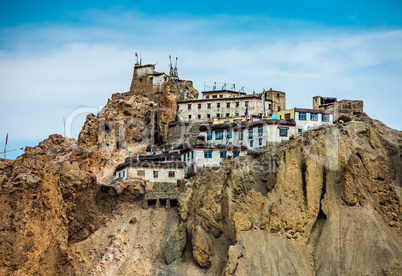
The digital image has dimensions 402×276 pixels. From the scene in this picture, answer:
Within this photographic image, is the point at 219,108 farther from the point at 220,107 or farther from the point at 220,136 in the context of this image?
the point at 220,136

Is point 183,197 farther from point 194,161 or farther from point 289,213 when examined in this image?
point 289,213

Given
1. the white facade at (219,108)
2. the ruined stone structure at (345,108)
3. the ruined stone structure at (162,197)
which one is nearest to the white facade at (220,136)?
the white facade at (219,108)

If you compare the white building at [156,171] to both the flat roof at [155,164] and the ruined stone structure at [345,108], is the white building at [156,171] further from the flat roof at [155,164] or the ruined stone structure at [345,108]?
the ruined stone structure at [345,108]

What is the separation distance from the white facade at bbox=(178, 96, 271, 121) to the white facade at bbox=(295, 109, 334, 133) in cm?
1521

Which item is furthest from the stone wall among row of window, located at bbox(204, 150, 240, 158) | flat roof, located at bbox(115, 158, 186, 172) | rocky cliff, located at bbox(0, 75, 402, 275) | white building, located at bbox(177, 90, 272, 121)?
flat roof, located at bbox(115, 158, 186, 172)

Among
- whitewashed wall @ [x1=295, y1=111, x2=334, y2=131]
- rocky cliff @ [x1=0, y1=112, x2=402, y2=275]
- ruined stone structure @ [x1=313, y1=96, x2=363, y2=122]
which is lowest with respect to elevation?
rocky cliff @ [x1=0, y1=112, x2=402, y2=275]

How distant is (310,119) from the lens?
4250 inches

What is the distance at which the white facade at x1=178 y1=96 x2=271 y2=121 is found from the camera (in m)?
123

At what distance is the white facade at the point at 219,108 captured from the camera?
12294 cm

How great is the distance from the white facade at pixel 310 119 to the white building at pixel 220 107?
15.0m

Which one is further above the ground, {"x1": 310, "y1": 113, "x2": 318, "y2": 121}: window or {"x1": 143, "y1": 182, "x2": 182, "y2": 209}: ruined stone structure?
{"x1": 310, "y1": 113, "x2": 318, "y2": 121}: window

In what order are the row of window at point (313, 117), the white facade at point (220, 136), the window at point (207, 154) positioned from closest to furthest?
the window at point (207, 154) → the row of window at point (313, 117) → the white facade at point (220, 136)

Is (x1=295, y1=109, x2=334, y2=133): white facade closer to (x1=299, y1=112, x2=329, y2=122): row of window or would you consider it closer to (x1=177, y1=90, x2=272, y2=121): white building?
(x1=299, y1=112, x2=329, y2=122): row of window

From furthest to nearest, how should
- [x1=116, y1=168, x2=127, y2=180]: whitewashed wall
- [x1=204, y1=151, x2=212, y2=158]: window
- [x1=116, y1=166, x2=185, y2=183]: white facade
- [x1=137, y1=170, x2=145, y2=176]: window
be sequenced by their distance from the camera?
[x1=116, y1=168, x2=127, y2=180]: whitewashed wall, [x1=204, y1=151, x2=212, y2=158]: window, [x1=137, y1=170, x2=145, y2=176]: window, [x1=116, y1=166, x2=185, y2=183]: white facade
